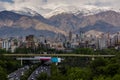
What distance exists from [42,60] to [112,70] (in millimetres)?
58072

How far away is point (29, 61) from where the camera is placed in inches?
4444

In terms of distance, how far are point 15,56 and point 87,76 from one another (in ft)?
212

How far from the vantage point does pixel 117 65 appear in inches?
2122

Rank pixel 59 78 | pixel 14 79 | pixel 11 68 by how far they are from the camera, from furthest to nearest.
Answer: pixel 11 68, pixel 14 79, pixel 59 78

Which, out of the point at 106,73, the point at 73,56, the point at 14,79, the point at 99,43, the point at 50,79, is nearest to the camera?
the point at 50,79

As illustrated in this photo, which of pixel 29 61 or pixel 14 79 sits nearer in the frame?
pixel 14 79

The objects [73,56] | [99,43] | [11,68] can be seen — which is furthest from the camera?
[99,43]

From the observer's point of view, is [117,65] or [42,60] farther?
[42,60]

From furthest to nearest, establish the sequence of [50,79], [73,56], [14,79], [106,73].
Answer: [73,56]
[14,79]
[106,73]
[50,79]

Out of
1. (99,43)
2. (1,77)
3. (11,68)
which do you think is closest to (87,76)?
(1,77)

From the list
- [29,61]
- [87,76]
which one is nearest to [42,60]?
[29,61]

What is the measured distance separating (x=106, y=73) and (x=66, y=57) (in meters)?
60.8

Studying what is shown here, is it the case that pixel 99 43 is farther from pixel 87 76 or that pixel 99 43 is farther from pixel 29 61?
pixel 87 76

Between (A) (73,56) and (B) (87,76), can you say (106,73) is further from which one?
(A) (73,56)
